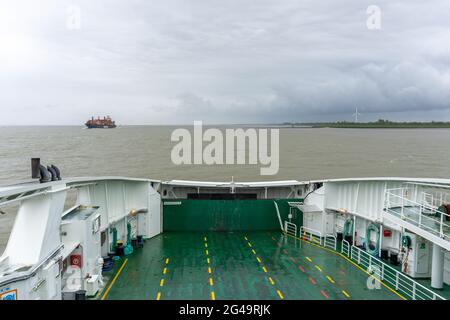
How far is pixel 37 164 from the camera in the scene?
9008 millimetres

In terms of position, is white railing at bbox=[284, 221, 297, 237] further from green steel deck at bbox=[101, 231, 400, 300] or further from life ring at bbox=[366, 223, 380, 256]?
life ring at bbox=[366, 223, 380, 256]

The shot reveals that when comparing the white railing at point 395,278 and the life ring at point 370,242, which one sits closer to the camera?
the white railing at point 395,278

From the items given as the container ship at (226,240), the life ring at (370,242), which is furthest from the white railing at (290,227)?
the life ring at (370,242)

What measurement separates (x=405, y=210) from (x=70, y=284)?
11.0 m

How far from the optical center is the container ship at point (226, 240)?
27.8ft

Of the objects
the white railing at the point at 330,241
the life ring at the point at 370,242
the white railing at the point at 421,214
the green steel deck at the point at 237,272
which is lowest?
the green steel deck at the point at 237,272

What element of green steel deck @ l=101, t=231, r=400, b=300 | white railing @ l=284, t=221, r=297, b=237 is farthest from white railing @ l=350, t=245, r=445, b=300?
white railing @ l=284, t=221, r=297, b=237

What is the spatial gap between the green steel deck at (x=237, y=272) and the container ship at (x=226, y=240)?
4 centimetres

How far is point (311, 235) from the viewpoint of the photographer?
1717 centimetres

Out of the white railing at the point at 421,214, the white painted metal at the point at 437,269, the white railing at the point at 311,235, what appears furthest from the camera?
the white railing at the point at 311,235

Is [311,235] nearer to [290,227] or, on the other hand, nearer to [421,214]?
[290,227]

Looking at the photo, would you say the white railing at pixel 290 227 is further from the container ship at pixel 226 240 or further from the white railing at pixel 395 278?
the white railing at pixel 395 278
